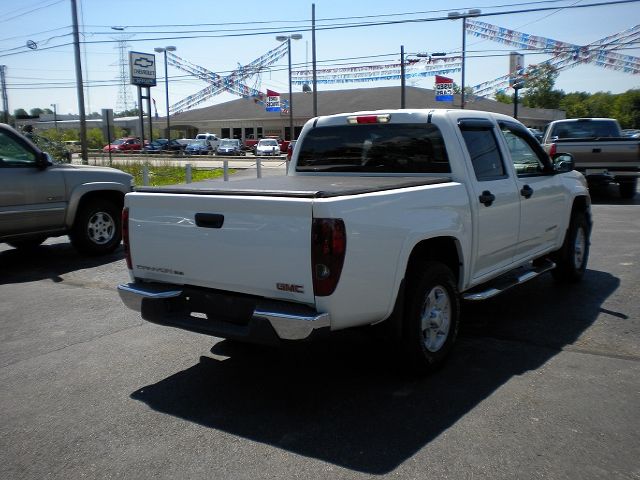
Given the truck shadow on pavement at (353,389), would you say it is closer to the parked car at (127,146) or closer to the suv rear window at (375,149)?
the suv rear window at (375,149)

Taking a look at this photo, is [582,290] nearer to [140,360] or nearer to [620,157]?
[140,360]

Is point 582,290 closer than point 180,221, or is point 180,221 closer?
point 180,221

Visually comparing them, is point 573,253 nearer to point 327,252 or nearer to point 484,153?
point 484,153

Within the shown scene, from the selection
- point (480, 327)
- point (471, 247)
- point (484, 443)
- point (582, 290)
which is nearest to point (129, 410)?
point (484, 443)

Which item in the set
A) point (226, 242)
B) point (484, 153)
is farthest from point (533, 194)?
point (226, 242)

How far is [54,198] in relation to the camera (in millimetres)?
8828

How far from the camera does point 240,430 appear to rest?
3.73m

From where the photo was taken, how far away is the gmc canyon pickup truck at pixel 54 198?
8.41 meters

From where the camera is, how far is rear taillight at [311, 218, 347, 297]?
11.7ft

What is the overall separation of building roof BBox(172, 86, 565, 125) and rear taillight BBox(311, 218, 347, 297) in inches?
1872

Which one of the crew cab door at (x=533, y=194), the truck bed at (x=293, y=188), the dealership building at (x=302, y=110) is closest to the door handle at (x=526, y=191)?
the crew cab door at (x=533, y=194)

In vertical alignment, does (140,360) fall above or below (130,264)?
below

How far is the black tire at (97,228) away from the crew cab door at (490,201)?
6.26m

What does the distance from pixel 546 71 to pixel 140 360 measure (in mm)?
35692
